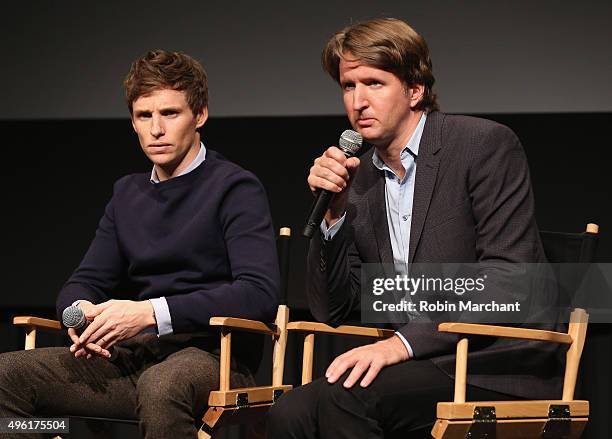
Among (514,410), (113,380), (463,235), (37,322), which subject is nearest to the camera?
(514,410)

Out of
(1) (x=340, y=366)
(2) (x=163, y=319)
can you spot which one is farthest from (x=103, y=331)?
(1) (x=340, y=366)

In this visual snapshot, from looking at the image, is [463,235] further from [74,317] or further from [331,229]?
[74,317]

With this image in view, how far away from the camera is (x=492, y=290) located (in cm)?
208

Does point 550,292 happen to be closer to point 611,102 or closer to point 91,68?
point 611,102

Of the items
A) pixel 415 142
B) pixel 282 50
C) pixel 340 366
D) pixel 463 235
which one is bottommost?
pixel 340 366

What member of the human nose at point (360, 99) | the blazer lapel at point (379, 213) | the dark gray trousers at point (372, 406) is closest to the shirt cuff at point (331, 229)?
the blazer lapel at point (379, 213)

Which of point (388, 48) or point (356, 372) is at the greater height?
point (388, 48)

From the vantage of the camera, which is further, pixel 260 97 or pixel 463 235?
pixel 260 97

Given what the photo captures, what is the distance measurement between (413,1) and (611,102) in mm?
886

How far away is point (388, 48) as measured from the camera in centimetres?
227

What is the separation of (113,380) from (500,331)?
108cm

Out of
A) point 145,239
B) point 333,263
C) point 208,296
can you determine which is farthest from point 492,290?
point 145,239

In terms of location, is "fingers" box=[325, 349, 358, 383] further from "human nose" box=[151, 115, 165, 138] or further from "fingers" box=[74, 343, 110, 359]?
"human nose" box=[151, 115, 165, 138]

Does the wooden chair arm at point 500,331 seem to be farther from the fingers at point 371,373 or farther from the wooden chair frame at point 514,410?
the fingers at point 371,373
